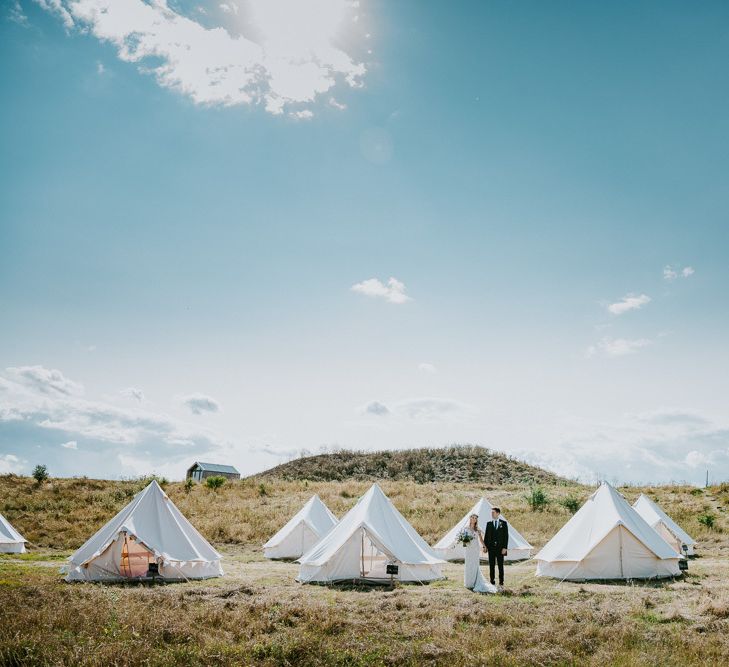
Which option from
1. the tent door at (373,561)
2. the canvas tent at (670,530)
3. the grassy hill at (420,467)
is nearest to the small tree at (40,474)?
the grassy hill at (420,467)

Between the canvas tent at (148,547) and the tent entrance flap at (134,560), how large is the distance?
0.10 ft

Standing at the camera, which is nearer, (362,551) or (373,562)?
(362,551)

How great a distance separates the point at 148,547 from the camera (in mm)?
14703

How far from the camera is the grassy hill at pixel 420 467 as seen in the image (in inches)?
1805

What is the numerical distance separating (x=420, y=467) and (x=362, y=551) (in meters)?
34.6

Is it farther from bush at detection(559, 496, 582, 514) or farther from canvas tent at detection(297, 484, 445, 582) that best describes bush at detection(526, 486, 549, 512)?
canvas tent at detection(297, 484, 445, 582)

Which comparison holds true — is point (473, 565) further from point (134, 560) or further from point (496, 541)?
point (134, 560)

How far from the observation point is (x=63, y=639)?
7.36m

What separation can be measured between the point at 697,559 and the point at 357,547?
13.2 metres

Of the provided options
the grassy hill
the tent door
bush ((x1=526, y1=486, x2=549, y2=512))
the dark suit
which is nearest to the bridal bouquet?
the dark suit

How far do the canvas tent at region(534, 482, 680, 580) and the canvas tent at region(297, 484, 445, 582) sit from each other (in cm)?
313

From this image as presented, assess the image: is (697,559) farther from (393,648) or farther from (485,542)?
(393,648)

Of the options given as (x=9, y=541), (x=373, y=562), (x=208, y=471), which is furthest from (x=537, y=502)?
(x=208, y=471)

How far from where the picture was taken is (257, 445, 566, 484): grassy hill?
45.8 m
